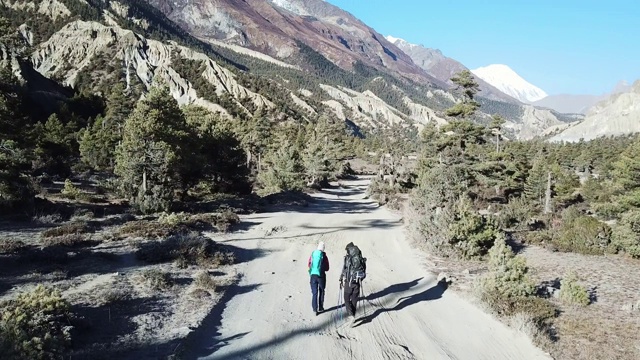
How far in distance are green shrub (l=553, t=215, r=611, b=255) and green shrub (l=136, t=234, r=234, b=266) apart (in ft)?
50.2

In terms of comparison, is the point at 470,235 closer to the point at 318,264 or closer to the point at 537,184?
the point at 318,264

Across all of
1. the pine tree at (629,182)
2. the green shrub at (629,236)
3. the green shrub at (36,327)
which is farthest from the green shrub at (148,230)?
the pine tree at (629,182)

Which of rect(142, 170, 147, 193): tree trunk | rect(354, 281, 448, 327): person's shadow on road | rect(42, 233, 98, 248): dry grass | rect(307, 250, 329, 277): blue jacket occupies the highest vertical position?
rect(142, 170, 147, 193): tree trunk

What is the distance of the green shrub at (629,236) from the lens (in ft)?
59.1

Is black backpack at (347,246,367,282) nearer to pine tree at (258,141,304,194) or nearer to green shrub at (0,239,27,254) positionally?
green shrub at (0,239,27,254)

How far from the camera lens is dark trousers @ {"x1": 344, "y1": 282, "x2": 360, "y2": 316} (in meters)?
9.42

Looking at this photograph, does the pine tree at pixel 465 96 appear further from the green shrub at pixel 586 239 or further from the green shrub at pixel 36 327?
the green shrub at pixel 36 327

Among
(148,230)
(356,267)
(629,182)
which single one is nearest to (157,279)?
(356,267)

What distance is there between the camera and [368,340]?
8766mm

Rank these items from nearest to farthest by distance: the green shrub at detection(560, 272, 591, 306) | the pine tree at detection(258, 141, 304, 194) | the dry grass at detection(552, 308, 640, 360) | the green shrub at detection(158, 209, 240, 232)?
the dry grass at detection(552, 308, 640, 360), the green shrub at detection(560, 272, 591, 306), the green shrub at detection(158, 209, 240, 232), the pine tree at detection(258, 141, 304, 194)

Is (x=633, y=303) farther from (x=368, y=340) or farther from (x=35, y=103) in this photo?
(x=35, y=103)

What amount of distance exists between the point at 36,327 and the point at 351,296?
19.9 feet

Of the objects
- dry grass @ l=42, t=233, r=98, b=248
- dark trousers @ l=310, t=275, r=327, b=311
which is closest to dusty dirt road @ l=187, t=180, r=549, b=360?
dark trousers @ l=310, t=275, r=327, b=311

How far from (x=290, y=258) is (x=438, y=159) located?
2430 cm
